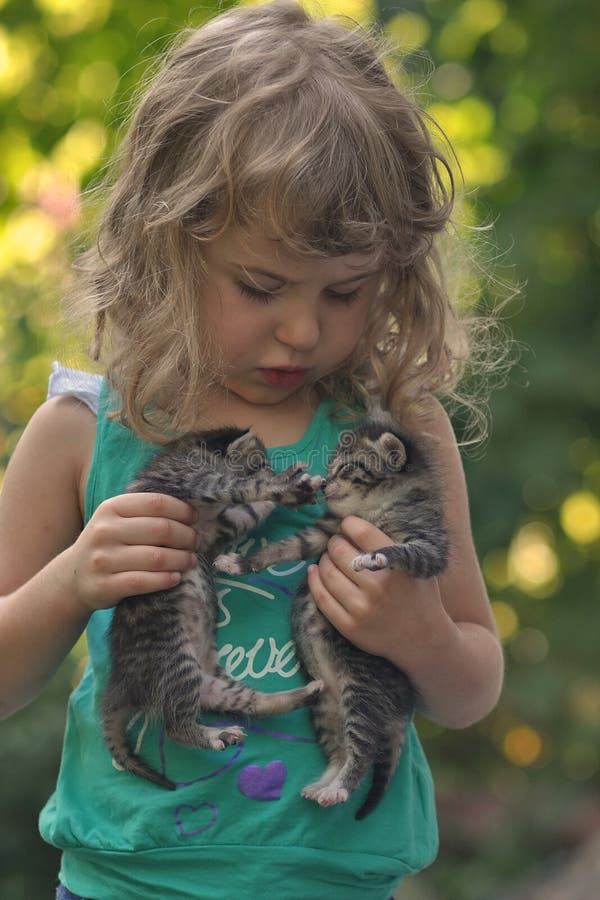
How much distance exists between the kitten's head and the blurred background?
2.97 m

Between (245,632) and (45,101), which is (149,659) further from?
(45,101)

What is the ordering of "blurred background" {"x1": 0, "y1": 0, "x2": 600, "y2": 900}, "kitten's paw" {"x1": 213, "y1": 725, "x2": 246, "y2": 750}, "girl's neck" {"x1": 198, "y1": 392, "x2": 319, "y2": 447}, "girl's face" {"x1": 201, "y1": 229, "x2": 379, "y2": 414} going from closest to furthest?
"kitten's paw" {"x1": 213, "y1": 725, "x2": 246, "y2": 750} → "girl's face" {"x1": 201, "y1": 229, "x2": 379, "y2": 414} → "girl's neck" {"x1": 198, "y1": 392, "x2": 319, "y2": 447} → "blurred background" {"x1": 0, "y1": 0, "x2": 600, "y2": 900}

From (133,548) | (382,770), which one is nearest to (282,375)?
(133,548)

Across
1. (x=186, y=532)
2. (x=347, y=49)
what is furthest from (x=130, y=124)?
(x=186, y=532)

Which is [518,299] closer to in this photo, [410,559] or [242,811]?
[410,559]

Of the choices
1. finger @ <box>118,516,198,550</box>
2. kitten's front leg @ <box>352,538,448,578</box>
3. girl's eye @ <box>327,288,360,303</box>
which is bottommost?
kitten's front leg @ <box>352,538,448,578</box>

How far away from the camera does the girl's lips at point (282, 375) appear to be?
8.48 ft

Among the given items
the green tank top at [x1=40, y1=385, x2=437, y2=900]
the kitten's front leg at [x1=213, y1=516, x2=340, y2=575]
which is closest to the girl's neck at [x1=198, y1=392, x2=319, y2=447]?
the green tank top at [x1=40, y1=385, x2=437, y2=900]

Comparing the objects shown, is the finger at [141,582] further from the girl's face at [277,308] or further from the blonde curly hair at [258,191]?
the girl's face at [277,308]

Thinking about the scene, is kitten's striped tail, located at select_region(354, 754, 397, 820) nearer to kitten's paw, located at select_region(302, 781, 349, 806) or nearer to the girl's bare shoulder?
kitten's paw, located at select_region(302, 781, 349, 806)

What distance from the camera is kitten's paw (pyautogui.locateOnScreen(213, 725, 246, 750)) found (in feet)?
7.30

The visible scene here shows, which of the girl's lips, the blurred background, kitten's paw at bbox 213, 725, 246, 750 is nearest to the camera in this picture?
kitten's paw at bbox 213, 725, 246, 750

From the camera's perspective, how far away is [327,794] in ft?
7.43

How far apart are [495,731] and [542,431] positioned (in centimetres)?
203
